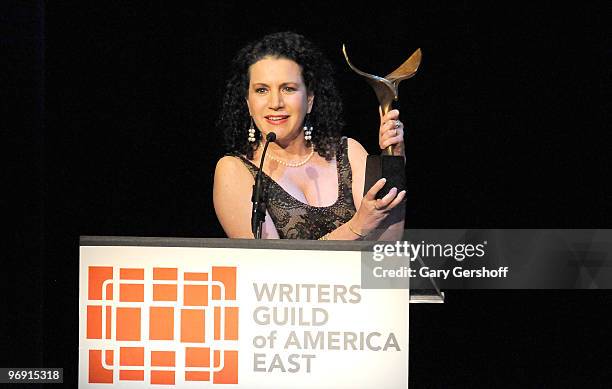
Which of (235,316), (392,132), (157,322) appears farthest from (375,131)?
(157,322)

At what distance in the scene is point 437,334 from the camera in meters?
4.11

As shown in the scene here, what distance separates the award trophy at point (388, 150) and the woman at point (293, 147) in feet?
0.18

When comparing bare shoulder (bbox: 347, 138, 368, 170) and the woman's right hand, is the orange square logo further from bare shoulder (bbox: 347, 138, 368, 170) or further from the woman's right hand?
bare shoulder (bbox: 347, 138, 368, 170)

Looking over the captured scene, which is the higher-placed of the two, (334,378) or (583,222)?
(583,222)

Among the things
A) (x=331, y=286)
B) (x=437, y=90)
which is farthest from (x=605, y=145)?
(x=331, y=286)

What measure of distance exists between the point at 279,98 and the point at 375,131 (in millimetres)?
423

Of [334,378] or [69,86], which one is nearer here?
[334,378]

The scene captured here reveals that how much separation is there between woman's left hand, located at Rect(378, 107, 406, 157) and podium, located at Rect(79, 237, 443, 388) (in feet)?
1.79

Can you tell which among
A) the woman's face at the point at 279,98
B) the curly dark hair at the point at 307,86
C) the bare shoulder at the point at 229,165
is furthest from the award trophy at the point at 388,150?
the bare shoulder at the point at 229,165

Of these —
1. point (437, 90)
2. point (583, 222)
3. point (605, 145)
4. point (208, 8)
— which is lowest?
point (583, 222)

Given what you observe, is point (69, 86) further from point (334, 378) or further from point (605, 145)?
point (605, 145)

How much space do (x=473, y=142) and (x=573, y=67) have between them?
19.9 inches

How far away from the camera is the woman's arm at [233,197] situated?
411 centimetres

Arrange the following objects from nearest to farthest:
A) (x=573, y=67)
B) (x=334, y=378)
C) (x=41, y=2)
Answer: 1. (x=334, y=378)
2. (x=573, y=67)
3. (x=41, y=2)
